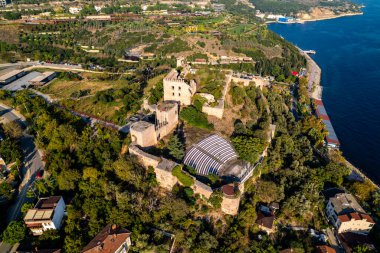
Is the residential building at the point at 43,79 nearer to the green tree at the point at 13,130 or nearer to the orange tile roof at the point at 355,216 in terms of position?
the green tree at the point at 13,130

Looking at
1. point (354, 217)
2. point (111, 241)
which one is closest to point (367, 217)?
point (354, 217)

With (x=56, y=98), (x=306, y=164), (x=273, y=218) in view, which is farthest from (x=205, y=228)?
(x=56, y=98)

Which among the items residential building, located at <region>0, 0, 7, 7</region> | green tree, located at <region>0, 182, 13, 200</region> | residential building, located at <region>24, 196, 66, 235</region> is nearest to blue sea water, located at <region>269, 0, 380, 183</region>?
residential building, located at <region>24, 196, 66, 235</region>

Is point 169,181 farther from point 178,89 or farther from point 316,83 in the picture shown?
point 316,83

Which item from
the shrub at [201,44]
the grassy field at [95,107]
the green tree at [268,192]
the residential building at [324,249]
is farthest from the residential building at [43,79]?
the residential building at [324,249]

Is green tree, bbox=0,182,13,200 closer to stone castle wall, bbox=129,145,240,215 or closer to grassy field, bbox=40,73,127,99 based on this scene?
stone castle wall, bbox=129,145,240,215
